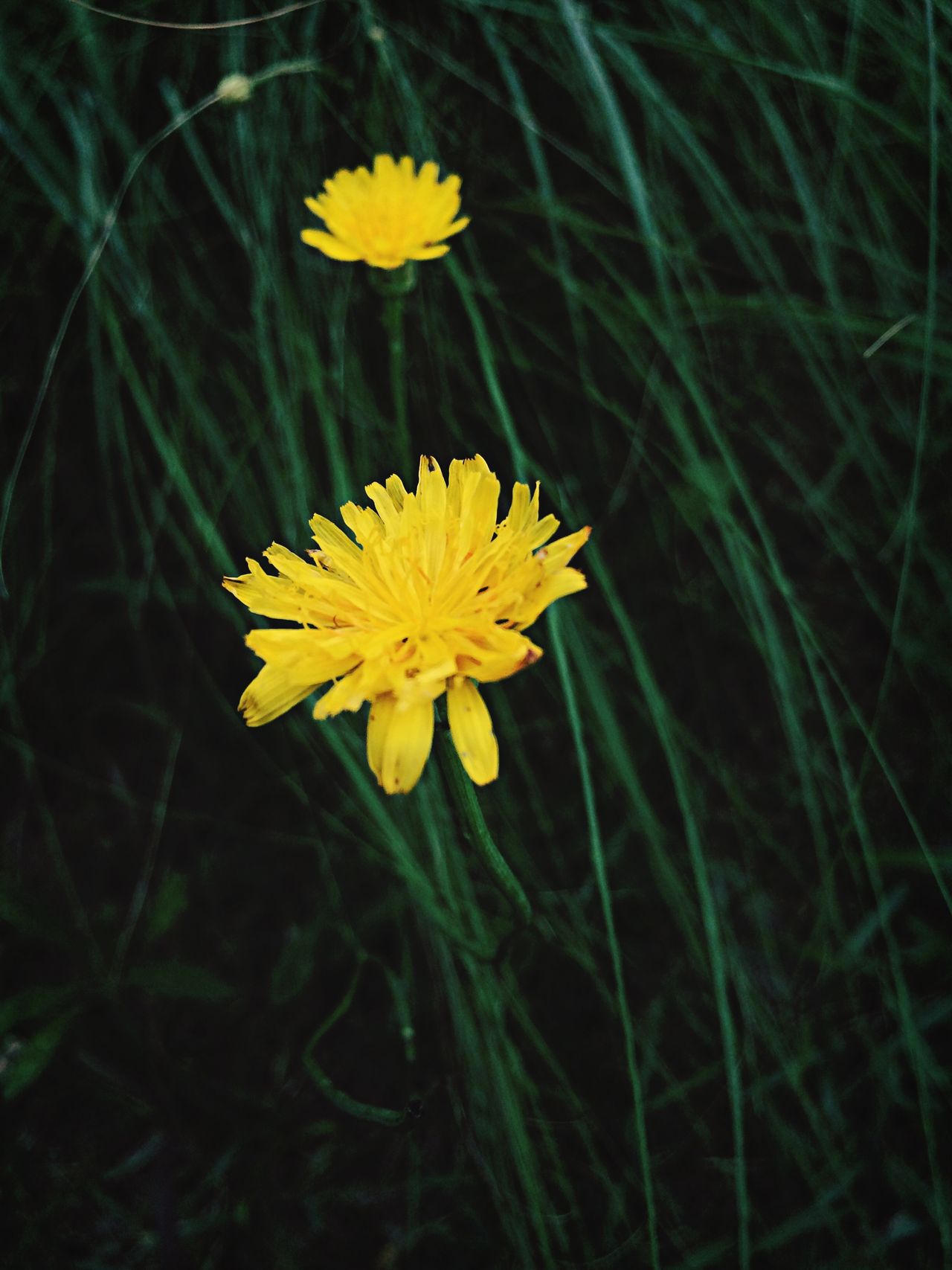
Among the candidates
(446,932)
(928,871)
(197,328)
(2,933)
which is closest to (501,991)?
(446,932)

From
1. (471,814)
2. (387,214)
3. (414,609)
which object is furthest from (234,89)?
(471,814)

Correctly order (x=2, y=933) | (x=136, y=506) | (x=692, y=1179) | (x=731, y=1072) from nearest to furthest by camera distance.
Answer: (x=731, y=1072), (x=136, y=506), (x=692, y=1179), (x=2, y=933)

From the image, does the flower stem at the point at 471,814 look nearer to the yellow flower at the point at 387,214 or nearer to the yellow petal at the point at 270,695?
the yellow petal at the point at 270,695

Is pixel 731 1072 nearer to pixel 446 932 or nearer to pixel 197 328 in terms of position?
pixel 446 932

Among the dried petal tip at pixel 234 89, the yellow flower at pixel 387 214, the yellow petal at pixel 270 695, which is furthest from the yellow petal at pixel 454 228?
the yellow petal at pixel 270 695

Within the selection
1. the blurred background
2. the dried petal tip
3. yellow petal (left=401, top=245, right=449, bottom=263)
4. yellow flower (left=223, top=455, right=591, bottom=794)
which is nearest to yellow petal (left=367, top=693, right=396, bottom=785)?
yellow flower (left=223, top=455, right=591, bottom=794)

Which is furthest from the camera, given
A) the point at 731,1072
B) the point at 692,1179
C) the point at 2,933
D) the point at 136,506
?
the point at 2,933

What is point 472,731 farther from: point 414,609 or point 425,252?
point 425,252

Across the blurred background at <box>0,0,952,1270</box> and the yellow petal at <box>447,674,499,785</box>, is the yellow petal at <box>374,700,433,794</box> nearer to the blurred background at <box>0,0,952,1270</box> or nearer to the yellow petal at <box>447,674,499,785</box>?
the yellow petal at <box>447,674,499,785</box>
